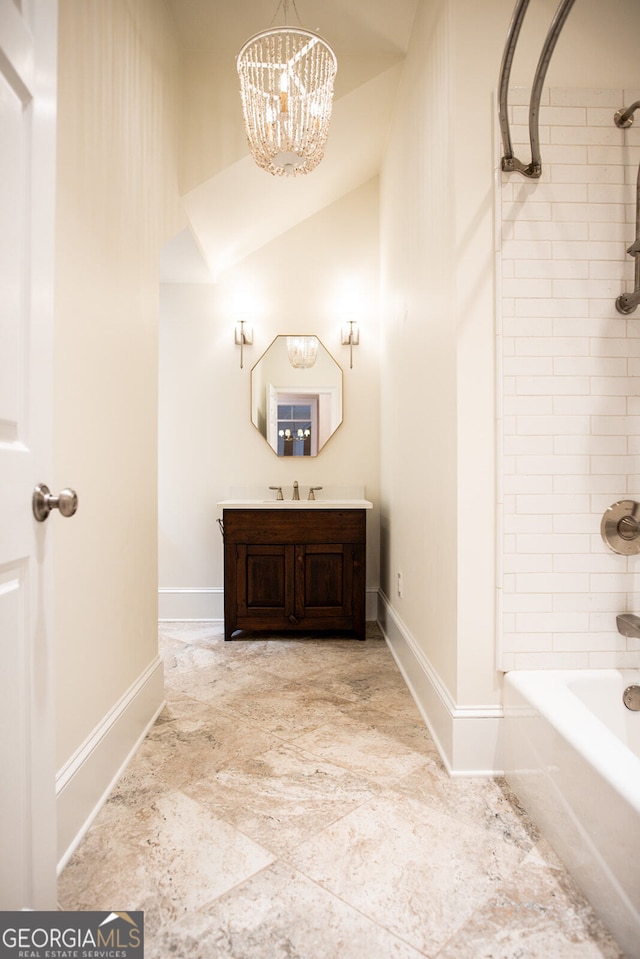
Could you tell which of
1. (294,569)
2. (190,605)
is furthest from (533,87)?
(190,605)

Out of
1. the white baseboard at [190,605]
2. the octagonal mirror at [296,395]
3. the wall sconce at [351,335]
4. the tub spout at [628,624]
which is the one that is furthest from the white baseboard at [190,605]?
the tub spout at [628,624]

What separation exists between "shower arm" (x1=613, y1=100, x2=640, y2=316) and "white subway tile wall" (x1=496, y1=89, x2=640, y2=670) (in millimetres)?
28

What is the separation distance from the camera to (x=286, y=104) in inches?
74.9

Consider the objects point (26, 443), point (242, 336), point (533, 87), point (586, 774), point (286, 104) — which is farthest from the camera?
point (242, 336)

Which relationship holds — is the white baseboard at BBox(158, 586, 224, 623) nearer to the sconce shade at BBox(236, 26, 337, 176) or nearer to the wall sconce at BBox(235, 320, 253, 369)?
the wall sconce at BBox(235, 320, 253, 369)

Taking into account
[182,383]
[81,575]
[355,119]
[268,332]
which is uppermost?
[355,119]

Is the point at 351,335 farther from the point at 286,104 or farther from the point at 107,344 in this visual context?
the point at 107,344

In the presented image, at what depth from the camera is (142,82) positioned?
78.0 inches

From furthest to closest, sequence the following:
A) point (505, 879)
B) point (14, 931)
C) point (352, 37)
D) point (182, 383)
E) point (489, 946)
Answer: point (182, 383) < point (352, 37) < point (505, 879) < point (489, 946) < point (14, 931)

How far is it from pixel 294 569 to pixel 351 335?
1558 mm

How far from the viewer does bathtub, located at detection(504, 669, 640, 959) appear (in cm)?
108

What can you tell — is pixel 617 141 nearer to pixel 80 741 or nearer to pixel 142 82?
pixel 142 82

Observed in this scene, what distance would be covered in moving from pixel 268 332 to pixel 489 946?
3.23 m

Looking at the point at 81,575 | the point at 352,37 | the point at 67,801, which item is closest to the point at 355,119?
the point at 352,37
